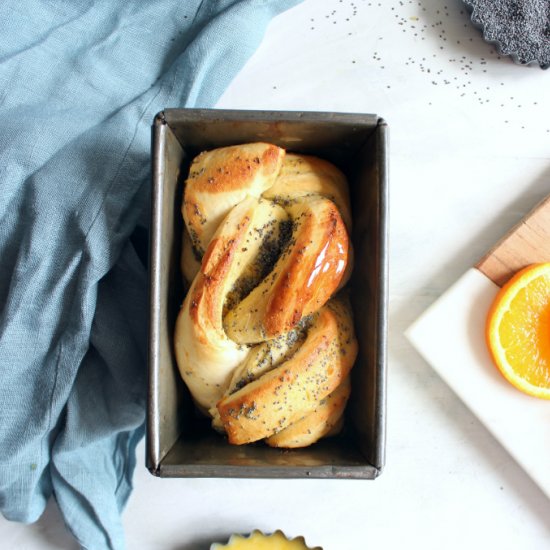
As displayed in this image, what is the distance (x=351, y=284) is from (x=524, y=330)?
1.05 ft

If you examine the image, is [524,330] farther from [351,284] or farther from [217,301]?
[217,301]

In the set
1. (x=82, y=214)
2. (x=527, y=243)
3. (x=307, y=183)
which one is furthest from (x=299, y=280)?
(x=527, y=243)

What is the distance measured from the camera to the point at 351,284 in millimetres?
871

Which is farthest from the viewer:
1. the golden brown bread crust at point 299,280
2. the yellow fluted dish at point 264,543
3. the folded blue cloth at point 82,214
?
the yellow fluted dish at point 264,543

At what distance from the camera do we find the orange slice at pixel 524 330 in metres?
0.97

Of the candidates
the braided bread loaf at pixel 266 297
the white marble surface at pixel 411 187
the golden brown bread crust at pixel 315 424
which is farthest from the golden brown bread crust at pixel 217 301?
the white marble surface at pixel 411 187

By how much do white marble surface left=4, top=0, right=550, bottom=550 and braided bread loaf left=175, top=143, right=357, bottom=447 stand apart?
26 cm

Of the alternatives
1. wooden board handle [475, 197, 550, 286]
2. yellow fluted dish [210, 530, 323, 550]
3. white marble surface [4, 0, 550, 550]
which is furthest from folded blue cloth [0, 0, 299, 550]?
wooden board handle [475, 197, 550, 286]

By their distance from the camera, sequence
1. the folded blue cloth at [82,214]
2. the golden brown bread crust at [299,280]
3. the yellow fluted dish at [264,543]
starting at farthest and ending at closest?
1. the yellow fluted dish at [264,543]
2. the folded blue cloth at [82,214]
3. the golden brown bread crust at [299,280]

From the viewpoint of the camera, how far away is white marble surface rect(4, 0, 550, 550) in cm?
107

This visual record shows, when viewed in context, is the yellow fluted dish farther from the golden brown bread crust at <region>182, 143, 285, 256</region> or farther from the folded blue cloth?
the golden brown bread crust at <region>182, 143, 285, 256</region>

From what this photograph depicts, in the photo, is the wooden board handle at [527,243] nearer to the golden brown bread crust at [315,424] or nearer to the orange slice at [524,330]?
the orange slice at [524,330]

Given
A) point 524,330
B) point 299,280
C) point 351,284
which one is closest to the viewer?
point 299,280

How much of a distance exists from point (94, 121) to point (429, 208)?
0.57 meters
